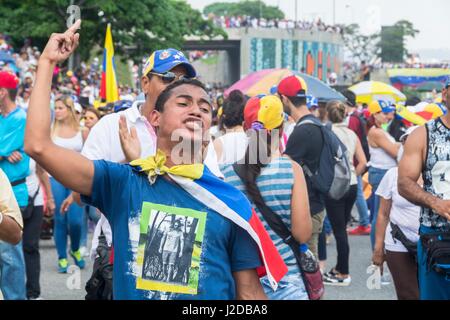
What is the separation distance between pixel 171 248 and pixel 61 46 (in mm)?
782

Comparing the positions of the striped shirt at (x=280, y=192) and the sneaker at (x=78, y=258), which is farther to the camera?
the sneaker at (x=78, y=258)

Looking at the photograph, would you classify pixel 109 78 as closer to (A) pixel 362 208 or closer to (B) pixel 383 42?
(A) pixel 362 208

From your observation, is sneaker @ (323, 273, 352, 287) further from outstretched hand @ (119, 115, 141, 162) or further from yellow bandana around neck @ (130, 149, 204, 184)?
yellow bandana around neck @ (130, 149, 204, 184)

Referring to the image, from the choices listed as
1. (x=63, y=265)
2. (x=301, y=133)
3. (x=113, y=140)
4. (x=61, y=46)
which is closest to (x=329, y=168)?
(x=301, y=133)

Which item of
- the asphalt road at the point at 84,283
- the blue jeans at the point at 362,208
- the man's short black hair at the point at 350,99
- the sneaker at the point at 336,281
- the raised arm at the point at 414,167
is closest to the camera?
the raised arm at the point at 414,167

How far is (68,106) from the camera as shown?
31.5 ft

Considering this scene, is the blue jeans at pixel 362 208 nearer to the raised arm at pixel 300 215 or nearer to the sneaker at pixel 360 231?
the sneaker at pixel 360 231

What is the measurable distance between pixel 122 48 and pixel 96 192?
34.3 meters

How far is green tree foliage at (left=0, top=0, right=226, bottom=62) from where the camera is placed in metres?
32.4

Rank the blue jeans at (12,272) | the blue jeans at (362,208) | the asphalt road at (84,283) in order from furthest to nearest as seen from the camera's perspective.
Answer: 1. the blue jeans at (362,208)
2. the asphalt road at (84,283)
3. the blue jeans at (12,272)

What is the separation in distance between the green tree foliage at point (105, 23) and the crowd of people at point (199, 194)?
2368cm

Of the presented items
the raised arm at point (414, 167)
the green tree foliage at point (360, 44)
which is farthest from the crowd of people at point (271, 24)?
the raised arm at point (414, 167)

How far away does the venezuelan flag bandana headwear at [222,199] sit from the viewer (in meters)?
3.15

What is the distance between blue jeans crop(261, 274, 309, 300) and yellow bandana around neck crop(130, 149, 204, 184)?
1.54 metres
